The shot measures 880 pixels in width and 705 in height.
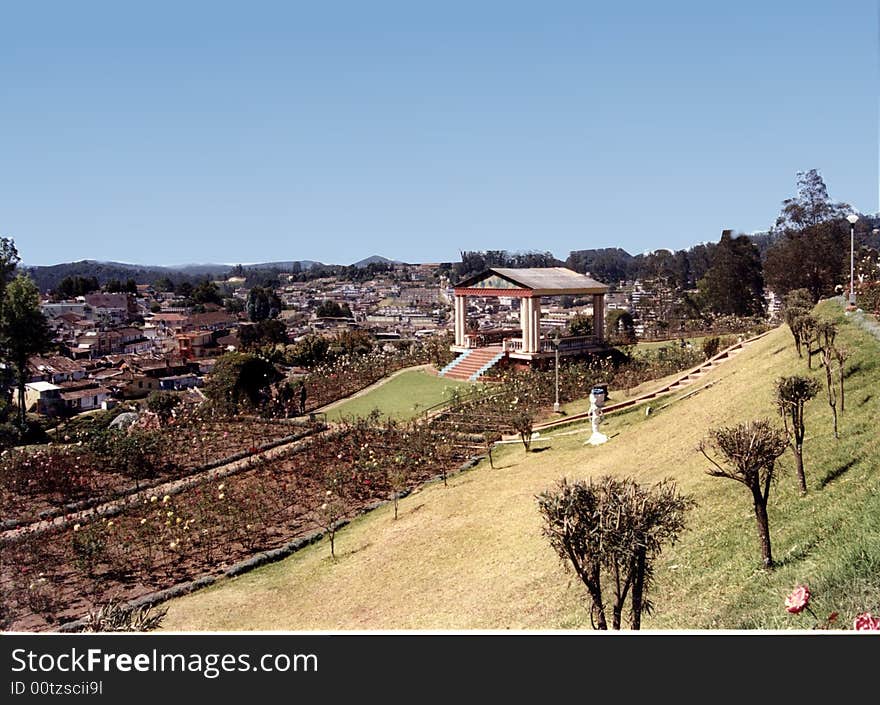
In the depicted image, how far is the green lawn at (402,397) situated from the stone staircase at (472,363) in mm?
398

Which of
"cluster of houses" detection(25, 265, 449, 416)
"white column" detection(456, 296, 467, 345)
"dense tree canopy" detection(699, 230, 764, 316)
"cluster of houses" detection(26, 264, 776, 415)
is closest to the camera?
"white column" detection(456, 296, 467, 345)

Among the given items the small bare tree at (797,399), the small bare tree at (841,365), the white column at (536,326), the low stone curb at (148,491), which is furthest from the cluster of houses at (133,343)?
the small bare tree at (797,399)

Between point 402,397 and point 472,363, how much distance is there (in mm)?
3476

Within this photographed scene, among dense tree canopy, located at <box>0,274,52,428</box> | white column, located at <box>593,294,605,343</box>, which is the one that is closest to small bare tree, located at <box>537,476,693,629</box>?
dense tree canopy, located at <box>0,274,52,428</box>

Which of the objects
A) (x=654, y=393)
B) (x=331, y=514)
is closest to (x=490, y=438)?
(x=654, y=393)

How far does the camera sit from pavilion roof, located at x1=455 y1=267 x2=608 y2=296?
79.2 ft

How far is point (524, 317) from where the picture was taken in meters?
23.6

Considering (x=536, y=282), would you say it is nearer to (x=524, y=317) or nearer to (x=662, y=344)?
(x=524, y=317)

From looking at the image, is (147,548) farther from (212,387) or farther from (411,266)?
(411,266)

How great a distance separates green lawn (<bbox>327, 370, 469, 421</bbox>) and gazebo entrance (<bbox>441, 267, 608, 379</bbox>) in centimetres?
93

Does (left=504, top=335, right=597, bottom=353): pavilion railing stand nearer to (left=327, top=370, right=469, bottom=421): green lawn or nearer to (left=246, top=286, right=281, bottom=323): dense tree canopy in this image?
(left=327, top=370, right=469, bottom=421): green lawn

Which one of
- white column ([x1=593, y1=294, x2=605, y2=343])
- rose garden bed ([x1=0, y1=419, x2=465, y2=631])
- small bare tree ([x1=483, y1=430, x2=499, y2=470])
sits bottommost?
rose garden bed ([x1=0, y1=419, x2=465, y2=631])

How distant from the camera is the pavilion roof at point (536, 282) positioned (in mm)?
24125
